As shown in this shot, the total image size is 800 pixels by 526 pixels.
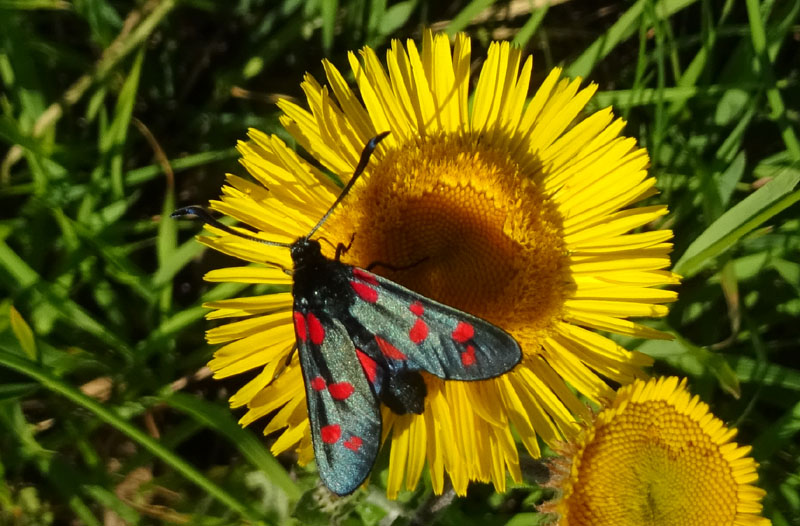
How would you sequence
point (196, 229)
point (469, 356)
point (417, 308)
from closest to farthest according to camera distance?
point (469, 356), point (417, 308), point (196, 229)

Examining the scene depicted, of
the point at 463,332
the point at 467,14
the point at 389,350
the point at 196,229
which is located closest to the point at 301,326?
the point at 389,350

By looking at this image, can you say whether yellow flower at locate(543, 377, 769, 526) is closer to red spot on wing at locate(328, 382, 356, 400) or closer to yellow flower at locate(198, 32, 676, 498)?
yellow flower at locate(198, 32, 676, 498)

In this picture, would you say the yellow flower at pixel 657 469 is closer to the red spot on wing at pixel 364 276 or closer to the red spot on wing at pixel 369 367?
the red spot on wing at pixel 369 367

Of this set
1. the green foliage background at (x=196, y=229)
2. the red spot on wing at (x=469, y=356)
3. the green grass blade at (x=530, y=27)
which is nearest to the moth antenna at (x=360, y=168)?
the green foliage background at (x=196, y=229)

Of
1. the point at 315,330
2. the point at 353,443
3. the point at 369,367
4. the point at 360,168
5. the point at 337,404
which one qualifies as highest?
the point at 360,168

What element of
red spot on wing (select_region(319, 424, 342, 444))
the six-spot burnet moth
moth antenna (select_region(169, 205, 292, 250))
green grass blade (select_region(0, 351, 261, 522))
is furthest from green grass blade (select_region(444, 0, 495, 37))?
green grass blade (select_region(0, 351, 261, 522))

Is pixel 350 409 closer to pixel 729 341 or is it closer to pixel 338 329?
pixel 338 329

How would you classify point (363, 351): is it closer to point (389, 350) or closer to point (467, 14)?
point (389, 350)

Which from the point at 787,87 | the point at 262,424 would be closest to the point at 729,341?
the point at 787,87

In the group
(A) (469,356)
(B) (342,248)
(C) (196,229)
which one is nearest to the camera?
(A) (469,356)
